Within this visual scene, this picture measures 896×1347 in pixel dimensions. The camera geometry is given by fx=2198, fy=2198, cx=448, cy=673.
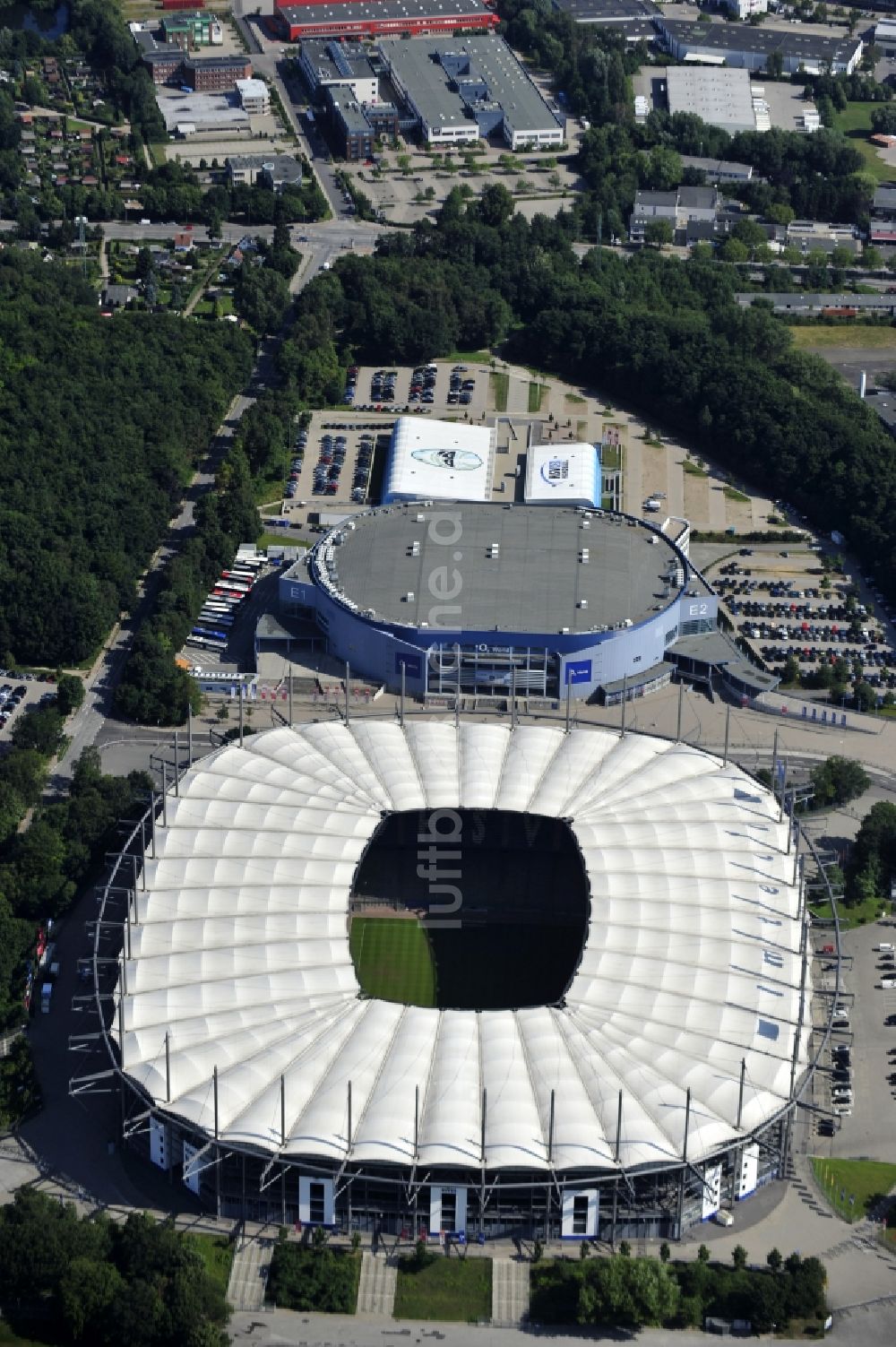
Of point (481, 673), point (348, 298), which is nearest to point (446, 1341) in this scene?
point (481, 673)

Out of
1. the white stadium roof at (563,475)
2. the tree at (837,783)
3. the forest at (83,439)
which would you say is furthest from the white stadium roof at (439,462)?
the tree at (837,783)

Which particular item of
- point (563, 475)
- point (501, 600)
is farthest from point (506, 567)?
point (563, 475)

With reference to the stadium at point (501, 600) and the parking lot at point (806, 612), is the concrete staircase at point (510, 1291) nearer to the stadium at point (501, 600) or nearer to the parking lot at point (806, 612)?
the stadium at point (501, 600)

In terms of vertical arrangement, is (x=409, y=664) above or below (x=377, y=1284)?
below

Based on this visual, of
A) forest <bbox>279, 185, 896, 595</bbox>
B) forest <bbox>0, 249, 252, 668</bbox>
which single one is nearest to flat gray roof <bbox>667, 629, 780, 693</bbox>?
forest <bbox>279, 185, 896, 595</bbox>

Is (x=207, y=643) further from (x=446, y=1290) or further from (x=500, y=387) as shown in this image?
(x=446, y=1290)

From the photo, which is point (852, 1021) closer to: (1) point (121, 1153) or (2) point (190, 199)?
(1) point (121, 1153)
